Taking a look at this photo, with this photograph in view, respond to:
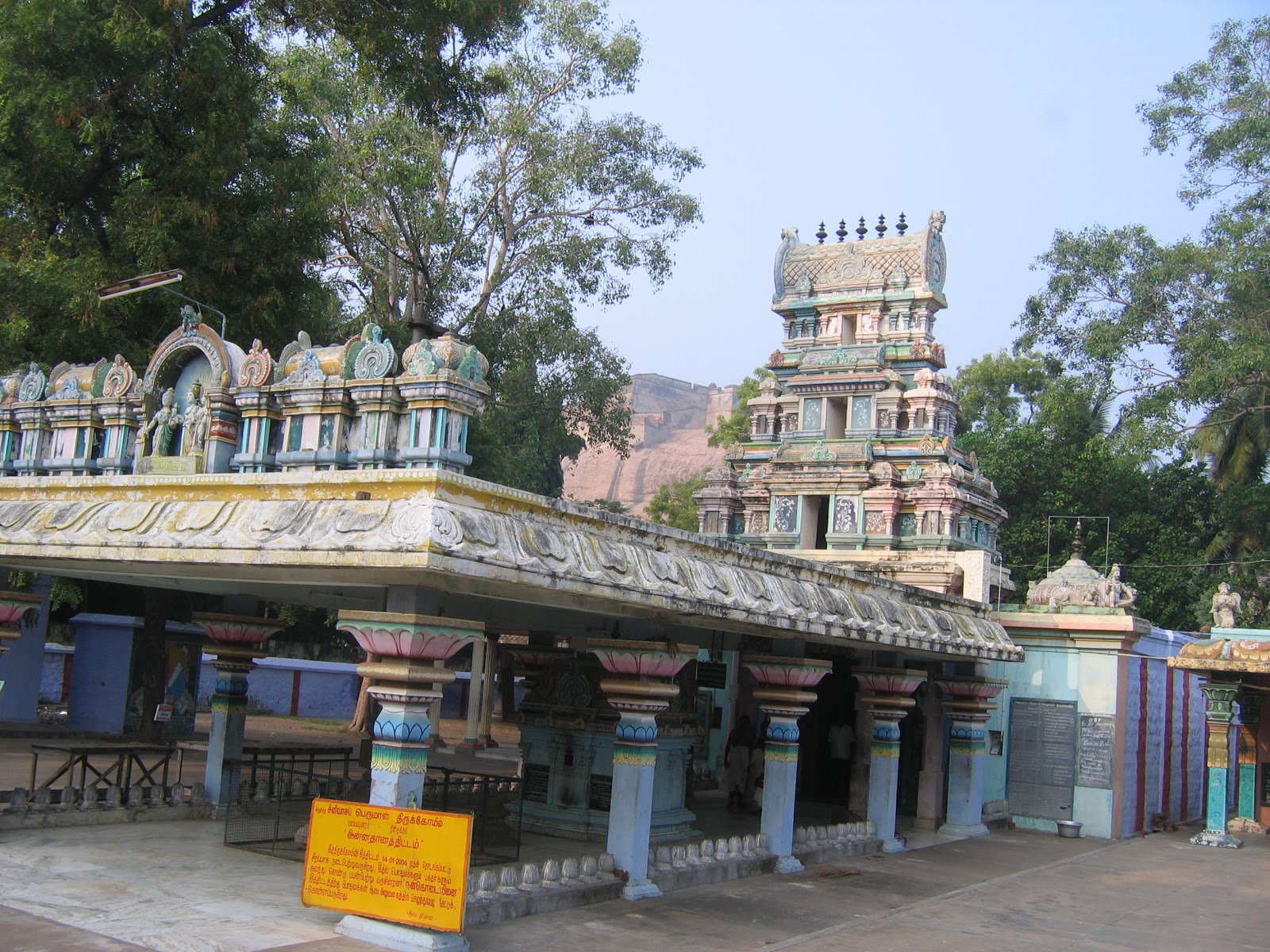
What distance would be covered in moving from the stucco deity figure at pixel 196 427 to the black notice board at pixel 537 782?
641 cm

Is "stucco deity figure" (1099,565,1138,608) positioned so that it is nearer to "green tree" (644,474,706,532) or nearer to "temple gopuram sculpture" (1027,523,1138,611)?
"temple gopuram sculpture" (1027,523,1138,611)

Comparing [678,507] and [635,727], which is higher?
[678,507]

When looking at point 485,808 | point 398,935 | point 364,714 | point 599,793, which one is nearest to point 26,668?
point 364,714

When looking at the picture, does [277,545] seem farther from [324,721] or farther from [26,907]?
[324,721]

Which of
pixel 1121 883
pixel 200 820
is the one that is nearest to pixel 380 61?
pixel 200 820

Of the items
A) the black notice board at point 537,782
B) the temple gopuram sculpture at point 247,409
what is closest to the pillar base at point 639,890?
the black notice board at point 537,782

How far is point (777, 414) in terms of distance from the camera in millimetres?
26984

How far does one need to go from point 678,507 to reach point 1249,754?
3743 cm

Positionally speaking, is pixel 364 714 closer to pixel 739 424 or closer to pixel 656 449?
pixel 739 424

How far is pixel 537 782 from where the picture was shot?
1438 centimetres

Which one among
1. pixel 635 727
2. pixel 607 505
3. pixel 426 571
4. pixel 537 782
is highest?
pixel 607 505

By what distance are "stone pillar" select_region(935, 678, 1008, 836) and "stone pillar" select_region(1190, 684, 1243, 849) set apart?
3677 mm

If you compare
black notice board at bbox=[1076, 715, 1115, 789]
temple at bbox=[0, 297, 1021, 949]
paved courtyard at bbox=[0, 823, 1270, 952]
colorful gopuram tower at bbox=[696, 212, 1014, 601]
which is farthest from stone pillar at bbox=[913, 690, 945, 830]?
colorful gopuram tower at bbox=[696, 212, 1014, 601]

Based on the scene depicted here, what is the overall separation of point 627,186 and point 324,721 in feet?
54.1
